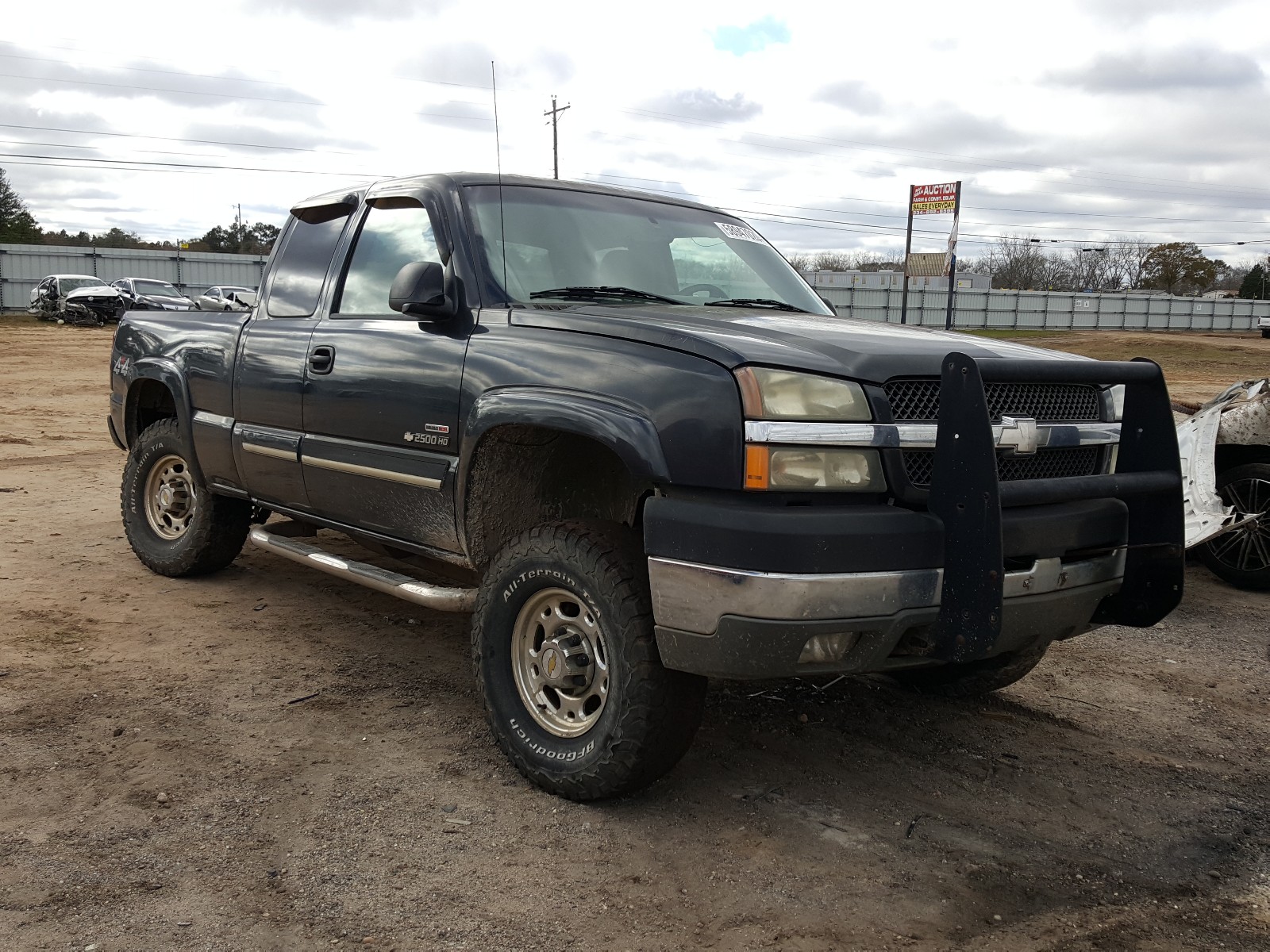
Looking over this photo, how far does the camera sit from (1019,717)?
452 cm

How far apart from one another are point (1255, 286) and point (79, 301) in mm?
84398

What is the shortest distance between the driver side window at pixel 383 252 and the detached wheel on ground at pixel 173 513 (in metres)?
1.61

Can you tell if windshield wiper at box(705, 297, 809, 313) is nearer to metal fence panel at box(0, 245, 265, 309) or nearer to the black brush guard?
the black brush guard

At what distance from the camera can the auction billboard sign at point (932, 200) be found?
45.3m

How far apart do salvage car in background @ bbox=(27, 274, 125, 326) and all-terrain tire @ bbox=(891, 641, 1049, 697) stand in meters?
34.2

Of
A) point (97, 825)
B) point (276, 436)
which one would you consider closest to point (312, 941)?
point (97, 825)

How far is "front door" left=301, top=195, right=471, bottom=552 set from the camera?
13.1 ft

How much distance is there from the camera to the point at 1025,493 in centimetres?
316

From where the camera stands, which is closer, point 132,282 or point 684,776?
point 684,776

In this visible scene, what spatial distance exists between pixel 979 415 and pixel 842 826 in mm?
1355

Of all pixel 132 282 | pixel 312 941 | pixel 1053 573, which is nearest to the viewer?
pixel 312 941

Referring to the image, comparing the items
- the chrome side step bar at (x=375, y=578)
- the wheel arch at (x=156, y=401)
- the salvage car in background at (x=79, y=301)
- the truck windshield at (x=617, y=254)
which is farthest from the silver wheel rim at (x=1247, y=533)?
the salvage car in background at (x=79, y=301)

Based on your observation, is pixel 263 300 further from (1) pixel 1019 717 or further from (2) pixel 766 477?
(1) pixel 1019 717

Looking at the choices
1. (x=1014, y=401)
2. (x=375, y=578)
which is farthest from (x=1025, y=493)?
(x=375, y=578)
